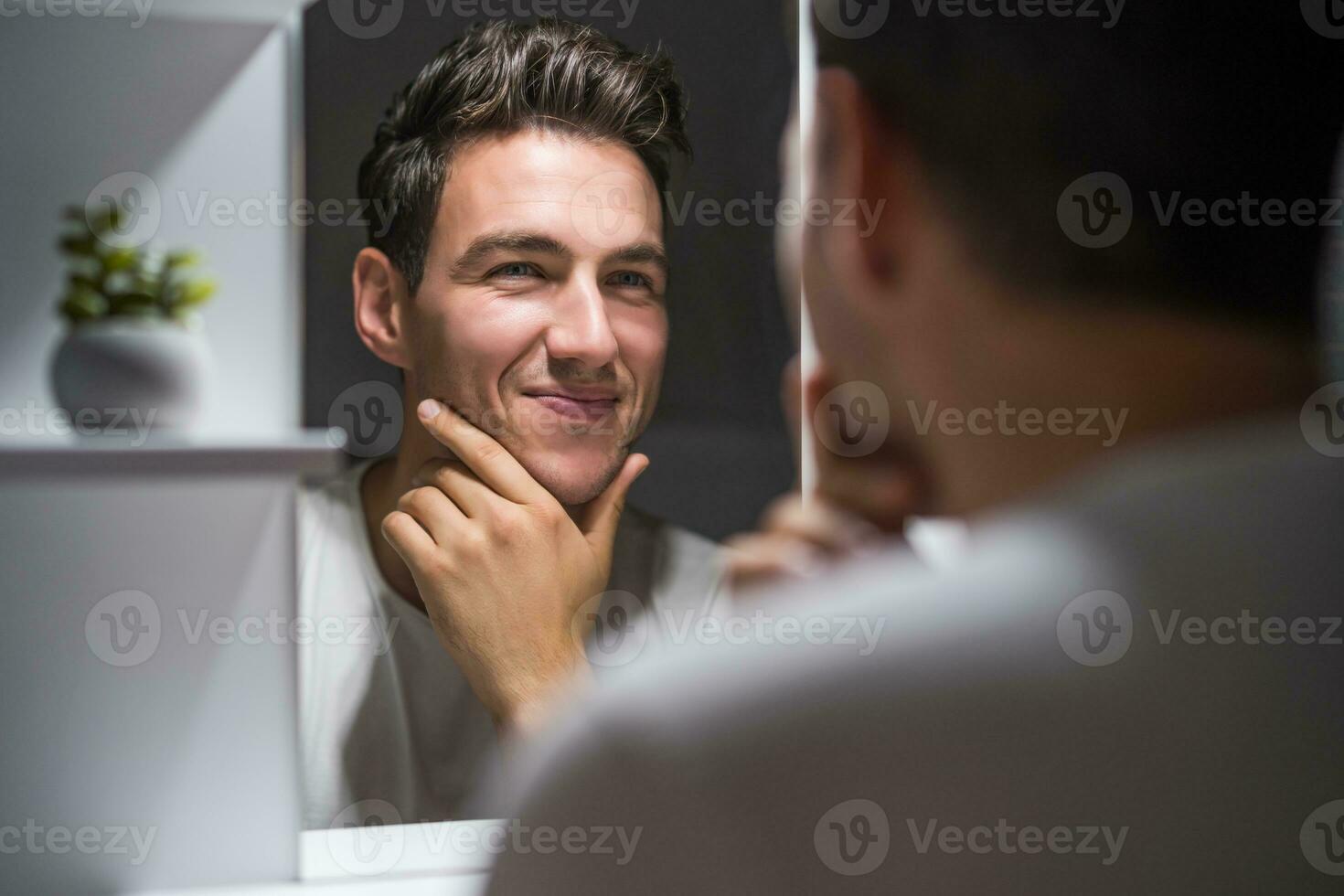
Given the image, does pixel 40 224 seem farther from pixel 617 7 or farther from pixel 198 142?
pixel 617 7

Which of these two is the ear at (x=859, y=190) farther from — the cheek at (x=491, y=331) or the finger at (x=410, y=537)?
the finger at (x=410, y=537)

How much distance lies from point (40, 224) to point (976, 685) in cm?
77

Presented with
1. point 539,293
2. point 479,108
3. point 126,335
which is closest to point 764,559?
point 539,293

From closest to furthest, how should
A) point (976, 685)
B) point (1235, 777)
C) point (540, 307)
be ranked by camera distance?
point (976, 685)
point (1235, 777)
point (540, 307)

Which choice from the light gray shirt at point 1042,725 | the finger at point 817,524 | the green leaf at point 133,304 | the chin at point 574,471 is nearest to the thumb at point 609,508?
the chin at point 574,471

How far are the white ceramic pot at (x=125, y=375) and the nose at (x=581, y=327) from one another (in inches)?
10.9

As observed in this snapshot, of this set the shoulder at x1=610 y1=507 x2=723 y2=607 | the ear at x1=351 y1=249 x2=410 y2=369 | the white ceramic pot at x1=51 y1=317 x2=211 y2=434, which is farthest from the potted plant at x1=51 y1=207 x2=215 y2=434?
the shoulder at x1=610 y1=507 x2=723 y2=607

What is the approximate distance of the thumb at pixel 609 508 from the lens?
91 cm

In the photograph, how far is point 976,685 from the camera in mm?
634

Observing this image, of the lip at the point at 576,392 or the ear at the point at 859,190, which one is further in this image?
the lip at the point at 576,392

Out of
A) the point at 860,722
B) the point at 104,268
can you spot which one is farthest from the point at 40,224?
the point at 860,722

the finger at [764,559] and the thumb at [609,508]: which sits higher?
the thumb at [609,508]

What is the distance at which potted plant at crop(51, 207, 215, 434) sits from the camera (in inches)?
34.1

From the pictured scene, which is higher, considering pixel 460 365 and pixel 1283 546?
pixel 460 365
